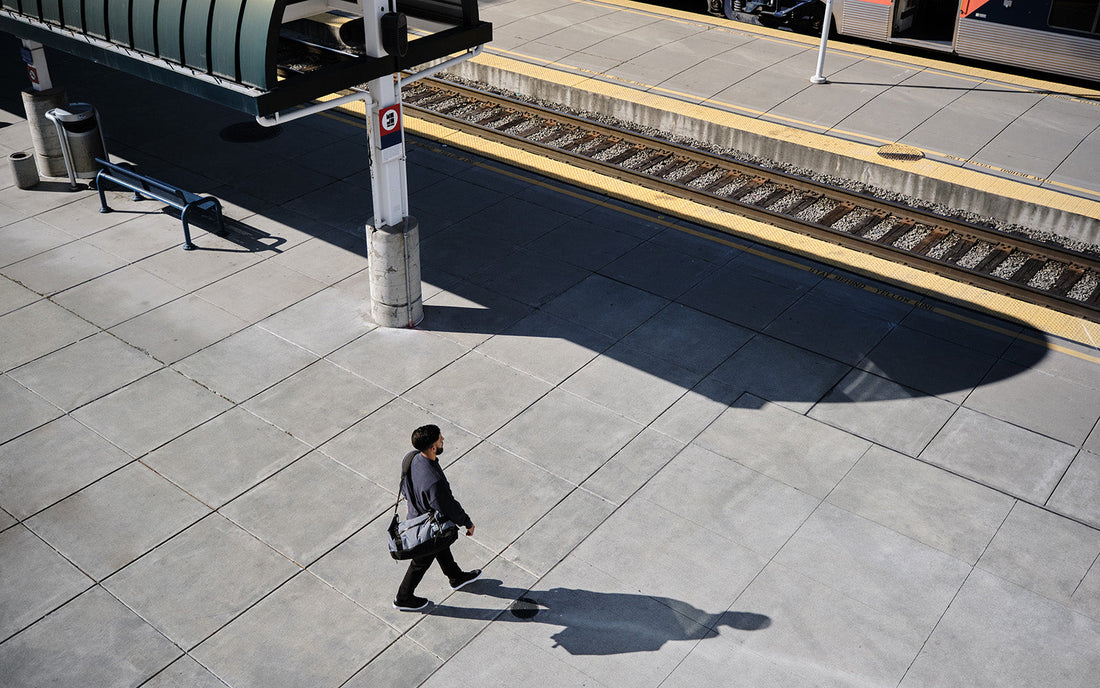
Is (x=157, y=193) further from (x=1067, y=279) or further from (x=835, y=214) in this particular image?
(x=1067, y=279)

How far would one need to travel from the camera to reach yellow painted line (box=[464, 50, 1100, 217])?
13219 millimetres

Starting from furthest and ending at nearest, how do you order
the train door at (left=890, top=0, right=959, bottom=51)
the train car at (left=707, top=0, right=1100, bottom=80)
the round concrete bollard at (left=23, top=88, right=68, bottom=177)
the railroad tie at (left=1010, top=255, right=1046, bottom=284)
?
1. the train door at (left=890, top=0, right=959, bottom=51)
2. the train car at (left=707, top=0, right=1100, bottom=80)
3. the round concrete bollard at (left=23, top=88, right=68, bottom=177)
4. the railroad tie at (left=1010, top=255, right=1046, bottom=284)

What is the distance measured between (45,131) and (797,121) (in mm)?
11086

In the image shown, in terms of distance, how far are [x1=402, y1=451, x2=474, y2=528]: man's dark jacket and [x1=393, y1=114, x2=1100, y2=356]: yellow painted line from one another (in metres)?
6.66

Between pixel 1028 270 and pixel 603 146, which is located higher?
pixel 603 146

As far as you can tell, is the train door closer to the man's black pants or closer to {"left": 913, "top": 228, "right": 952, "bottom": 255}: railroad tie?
{"left": 913, "top": 228, "right": 952, "bottom": 255}: railroad tie

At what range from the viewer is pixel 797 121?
15617 millimetres

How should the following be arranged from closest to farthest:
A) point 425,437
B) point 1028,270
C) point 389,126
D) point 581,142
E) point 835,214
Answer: point 425,437 → point 389,126 → point 1028,270 → point 835,214 → point 581,142

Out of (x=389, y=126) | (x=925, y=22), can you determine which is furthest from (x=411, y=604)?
(x=925, y=22)

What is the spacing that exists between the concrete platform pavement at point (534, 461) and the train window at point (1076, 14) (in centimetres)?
807

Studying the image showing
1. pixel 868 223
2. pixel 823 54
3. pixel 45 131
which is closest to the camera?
pixel 868 223

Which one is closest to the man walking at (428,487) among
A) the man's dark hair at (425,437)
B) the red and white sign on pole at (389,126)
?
the man's dark hair at (425,437)

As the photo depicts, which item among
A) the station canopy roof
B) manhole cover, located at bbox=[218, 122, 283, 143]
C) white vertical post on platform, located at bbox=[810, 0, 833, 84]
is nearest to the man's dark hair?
the station canopy roof

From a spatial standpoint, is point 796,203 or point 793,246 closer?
point 793,246
